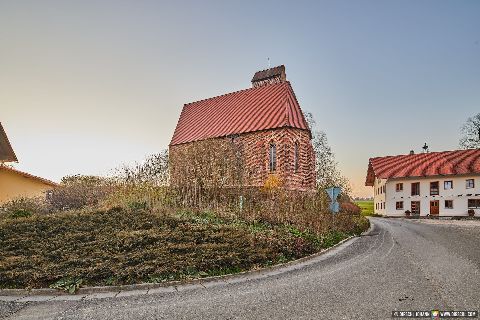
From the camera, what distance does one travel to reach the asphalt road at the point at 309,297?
6598mm

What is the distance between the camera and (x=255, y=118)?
33.9 meters

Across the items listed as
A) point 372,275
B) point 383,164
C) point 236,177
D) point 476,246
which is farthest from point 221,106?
point 372,275

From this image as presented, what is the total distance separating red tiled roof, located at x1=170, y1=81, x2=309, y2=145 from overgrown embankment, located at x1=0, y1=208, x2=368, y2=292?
19568 mm

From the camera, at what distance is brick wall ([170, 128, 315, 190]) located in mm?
30938

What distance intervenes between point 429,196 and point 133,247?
43.5 metres

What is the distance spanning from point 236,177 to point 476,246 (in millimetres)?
10957

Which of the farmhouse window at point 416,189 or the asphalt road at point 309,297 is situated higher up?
the farmhouse window at point 416,189

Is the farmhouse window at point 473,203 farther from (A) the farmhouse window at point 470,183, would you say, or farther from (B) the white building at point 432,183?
(A) the farmhouse window at point 470,183

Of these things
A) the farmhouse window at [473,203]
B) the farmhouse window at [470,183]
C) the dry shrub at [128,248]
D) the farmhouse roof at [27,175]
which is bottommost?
the dry shrub at [128,248]

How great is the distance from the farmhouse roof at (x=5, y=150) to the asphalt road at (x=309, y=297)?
58.6 feet

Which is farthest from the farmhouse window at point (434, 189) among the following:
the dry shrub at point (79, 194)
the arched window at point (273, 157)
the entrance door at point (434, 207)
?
the dry shrub at point (79, 194)

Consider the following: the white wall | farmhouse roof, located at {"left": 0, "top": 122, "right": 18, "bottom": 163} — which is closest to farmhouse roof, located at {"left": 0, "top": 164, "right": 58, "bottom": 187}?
farmhouse roof, located at {"left": 0, "top": 122, "right": 18, "bottom": 163}

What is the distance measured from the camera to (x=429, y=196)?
4444cm

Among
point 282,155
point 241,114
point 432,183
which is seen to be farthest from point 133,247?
point 432,183
